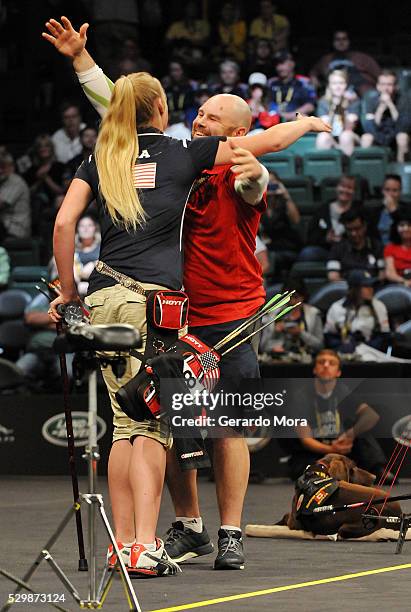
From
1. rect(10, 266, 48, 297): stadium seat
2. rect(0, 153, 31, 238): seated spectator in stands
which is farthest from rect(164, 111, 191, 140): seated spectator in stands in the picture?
rect(10, 266, 48, 297): stadium seat

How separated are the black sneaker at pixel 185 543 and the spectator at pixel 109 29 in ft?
42.2

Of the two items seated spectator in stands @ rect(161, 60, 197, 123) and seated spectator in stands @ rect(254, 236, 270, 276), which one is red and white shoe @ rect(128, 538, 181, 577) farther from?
seated spectator in stands @ rect(161, 60, 197, 123)

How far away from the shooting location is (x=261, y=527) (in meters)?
7.70

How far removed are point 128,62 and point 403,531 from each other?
12.0 metres

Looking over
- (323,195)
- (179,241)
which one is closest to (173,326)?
(179,241)

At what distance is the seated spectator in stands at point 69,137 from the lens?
1742 centimetres

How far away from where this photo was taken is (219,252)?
256 inches

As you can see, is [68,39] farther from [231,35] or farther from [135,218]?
[231,35]

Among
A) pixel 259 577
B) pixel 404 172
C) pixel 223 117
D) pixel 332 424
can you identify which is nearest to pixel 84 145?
pixel 404 172

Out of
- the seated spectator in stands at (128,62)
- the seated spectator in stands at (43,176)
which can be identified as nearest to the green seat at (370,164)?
the seated spectator in stands at (128,62)

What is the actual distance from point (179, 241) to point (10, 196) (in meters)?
10.8

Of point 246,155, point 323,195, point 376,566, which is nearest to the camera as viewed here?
point 246,155

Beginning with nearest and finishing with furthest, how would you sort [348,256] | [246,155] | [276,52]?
[246,155], [348,256], [276,52]

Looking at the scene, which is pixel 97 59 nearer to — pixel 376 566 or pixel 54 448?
pixel 54 448
